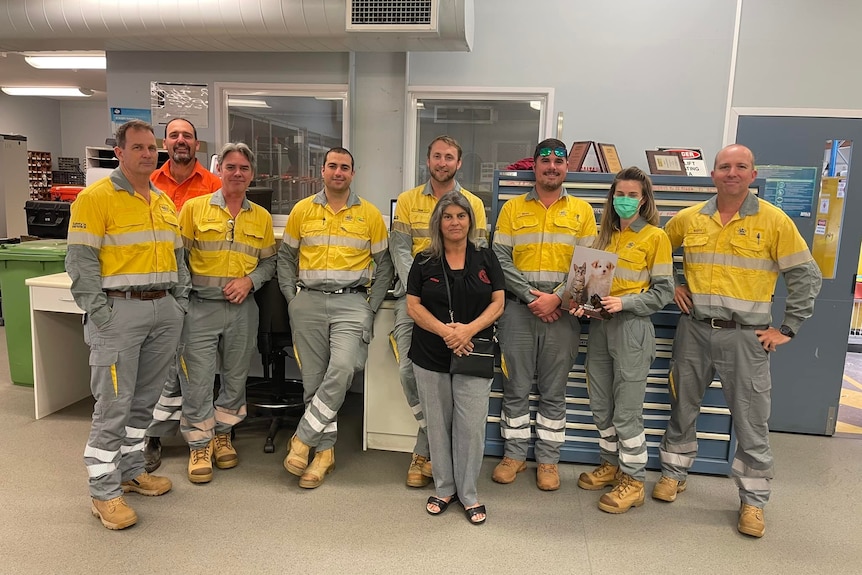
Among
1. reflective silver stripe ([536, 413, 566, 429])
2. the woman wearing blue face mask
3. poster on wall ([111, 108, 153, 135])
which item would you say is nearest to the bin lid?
poster on wall ([111, 108, 153, 135])

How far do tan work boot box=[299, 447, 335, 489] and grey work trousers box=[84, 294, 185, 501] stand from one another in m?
0.83

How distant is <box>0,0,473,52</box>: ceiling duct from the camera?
136 inches

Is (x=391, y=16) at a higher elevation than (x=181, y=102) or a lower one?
higher

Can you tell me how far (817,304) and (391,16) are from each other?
3338mm

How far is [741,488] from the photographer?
2760 mm

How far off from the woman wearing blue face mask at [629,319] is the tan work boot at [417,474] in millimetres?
894

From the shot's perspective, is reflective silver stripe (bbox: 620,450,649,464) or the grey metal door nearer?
reflective silver stripe (bbox: 620,450,649,464)

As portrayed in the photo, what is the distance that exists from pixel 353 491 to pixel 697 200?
241 cm

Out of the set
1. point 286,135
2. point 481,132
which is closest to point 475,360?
point 481,132

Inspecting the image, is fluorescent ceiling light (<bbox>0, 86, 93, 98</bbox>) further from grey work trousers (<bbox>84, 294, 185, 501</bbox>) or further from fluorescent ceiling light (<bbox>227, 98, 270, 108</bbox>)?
grey work trousers (<bbox>84, 294, 185, 501</bbox>)

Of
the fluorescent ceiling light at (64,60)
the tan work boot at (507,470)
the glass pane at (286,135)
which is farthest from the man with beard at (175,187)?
the fluorescent ceiling light at (64,60)

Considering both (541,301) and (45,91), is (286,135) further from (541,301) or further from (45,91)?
(45,91)

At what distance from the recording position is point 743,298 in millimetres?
2643

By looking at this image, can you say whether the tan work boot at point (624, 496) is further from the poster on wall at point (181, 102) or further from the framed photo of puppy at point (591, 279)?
the poster on wall at point (181, 102)
